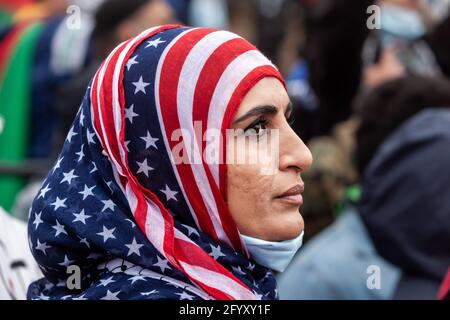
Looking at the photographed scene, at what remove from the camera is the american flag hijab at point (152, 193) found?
2.29m

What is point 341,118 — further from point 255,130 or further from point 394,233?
point 255,130

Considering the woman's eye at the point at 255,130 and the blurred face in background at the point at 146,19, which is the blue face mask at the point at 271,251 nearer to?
the woman's eye at the point at 255,130

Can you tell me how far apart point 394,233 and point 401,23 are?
2.63 metres

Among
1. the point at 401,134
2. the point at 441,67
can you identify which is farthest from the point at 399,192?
the point at 441,67

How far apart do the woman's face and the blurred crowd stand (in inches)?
26.1

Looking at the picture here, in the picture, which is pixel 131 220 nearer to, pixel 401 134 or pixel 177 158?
pixel 177 158

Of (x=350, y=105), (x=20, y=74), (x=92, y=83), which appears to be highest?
(x=92, y=83)

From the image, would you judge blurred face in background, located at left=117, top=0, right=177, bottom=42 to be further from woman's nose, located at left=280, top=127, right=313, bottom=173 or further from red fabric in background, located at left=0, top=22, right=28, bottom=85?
woman's nose, located at left=280, top=127, right=313, bottom=173

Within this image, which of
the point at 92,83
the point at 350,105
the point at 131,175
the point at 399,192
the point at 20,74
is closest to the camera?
the point at 131,175

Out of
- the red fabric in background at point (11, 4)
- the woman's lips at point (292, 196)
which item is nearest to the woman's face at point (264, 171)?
the woman's lips at point (292, 196)

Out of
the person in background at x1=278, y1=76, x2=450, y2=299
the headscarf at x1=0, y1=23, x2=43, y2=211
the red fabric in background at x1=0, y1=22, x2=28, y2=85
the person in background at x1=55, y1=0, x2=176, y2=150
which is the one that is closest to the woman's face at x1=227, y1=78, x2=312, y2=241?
the person in background at x1=278, y1=76, x2=450, y2=299

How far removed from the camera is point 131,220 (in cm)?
231

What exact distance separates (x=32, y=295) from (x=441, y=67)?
157 inches

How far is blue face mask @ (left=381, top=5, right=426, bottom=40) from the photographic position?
5797 millimetres
